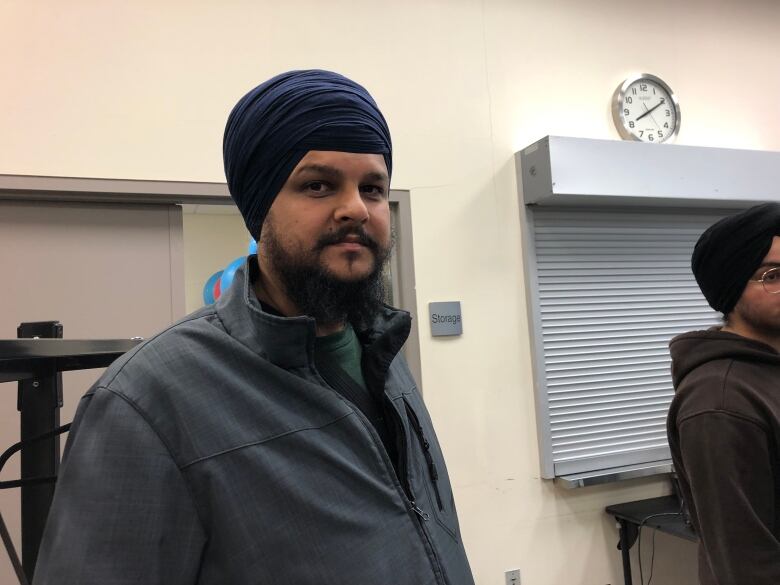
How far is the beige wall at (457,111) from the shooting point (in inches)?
77.7

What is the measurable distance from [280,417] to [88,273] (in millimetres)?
1675

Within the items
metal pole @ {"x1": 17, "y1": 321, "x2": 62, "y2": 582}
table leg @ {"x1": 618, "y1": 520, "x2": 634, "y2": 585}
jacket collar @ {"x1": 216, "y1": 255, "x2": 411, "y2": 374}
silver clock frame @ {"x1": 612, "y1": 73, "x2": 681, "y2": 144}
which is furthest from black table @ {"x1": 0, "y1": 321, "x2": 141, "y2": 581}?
silver clock frame @ {"x1": 612, "y1": 73, "x2": 681, "y2": 144}

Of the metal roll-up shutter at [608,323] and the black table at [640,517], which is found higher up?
the metal roll-up shutter at [608,323]

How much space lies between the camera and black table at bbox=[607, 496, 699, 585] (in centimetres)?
223

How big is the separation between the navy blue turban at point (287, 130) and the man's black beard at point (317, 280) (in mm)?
62

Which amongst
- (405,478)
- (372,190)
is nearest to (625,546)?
(405,478)

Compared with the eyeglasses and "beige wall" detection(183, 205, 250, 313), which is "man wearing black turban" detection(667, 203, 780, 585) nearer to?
the eyeglasses

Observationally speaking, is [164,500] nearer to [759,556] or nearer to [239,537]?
[239,537]

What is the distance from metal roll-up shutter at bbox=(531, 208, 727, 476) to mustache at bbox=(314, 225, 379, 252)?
183 cm

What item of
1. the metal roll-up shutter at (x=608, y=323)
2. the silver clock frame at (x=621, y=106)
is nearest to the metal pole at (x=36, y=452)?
the metal roll-up shutter at (x=608, y=323)

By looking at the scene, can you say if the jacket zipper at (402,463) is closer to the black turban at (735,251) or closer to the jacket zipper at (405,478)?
the jacket zipper at (405,478)

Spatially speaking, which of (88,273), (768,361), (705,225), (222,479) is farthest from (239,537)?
(705,225)

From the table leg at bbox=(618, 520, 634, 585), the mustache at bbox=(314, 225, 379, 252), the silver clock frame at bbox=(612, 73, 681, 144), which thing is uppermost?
the silver clock frame at bbox=(612, 73, 681, 144)

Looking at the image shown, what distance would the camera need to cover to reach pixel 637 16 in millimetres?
2785
